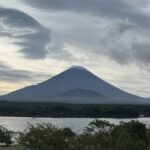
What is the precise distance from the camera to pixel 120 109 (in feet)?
377

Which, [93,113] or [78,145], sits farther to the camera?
[93,113]

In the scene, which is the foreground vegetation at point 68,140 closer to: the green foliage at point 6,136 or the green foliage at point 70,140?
the green foliage at point 70,140

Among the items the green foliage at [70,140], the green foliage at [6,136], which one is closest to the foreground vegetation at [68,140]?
the green foliage at [70,140]

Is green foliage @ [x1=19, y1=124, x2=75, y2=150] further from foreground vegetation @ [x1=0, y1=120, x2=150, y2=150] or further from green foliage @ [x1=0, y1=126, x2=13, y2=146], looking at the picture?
green foliage @ [x1=0, y1=126, x2=13, y2=146]

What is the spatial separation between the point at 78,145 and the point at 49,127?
66.2 inches

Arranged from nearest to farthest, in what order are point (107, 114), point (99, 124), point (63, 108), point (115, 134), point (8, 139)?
point (115, 134)
point (99, 124)
point (8, 139)
point (107, 114)
point (63, 108)

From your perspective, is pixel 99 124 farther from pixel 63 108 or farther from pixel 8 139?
pixel 63 108

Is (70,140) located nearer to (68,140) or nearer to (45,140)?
(68,140)

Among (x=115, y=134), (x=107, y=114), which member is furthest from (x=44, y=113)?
(x=115, y=134)

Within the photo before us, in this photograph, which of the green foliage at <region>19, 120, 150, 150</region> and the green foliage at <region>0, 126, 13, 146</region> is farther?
the green foliage at <region>0, 126, 13, 146</region>

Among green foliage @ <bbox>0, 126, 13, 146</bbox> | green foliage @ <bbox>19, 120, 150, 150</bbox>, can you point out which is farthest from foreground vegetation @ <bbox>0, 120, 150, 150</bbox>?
green foliage @ <bbox>0, 126, 13, 146</bbox>

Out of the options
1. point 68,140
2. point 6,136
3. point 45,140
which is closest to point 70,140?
point 68,140

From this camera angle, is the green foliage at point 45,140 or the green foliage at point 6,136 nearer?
the green foliage at point 45,140

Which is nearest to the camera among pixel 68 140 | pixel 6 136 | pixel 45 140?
pixel 45 140
